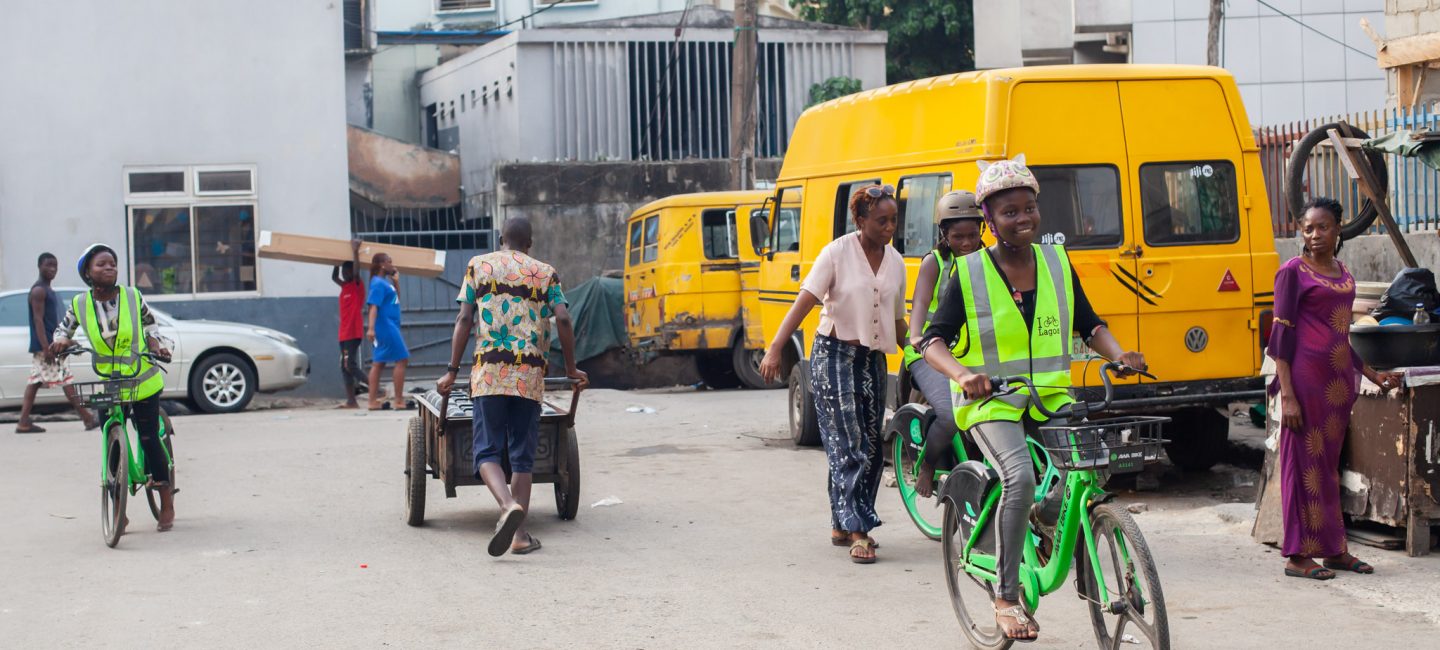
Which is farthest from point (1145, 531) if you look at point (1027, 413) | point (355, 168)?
point (355, 168)

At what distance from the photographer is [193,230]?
20.4 m

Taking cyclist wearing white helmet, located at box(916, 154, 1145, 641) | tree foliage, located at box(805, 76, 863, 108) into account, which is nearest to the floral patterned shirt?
cyclist wearing white helmet, located at box(916, 154, 1145, 641)

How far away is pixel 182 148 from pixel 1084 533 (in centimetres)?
1771

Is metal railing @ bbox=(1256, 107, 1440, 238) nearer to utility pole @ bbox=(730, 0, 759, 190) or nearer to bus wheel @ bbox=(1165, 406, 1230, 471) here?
bus wheel @ bbox=(1165, 406, 1230, 471)

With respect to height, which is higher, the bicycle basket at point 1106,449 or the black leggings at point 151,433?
the bicycle basket at point 1106,449

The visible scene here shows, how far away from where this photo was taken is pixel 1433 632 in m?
5.82

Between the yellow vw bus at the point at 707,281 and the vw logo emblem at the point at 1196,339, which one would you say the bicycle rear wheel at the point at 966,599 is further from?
the yellow vw bus at the point at 707,281

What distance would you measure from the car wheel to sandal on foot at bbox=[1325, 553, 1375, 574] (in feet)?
43.8

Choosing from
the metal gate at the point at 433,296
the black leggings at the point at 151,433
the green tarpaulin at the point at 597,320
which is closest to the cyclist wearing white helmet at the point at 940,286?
the black leggings at the point at 151,433

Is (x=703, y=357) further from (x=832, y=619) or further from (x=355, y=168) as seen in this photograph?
(x=832, y=619)

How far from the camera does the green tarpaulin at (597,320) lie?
20.9m

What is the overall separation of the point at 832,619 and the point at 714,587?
844 millimetres

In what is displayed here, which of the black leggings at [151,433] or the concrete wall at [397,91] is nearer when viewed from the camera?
the black leggings at [151,433]

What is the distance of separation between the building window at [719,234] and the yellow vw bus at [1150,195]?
8.34m
